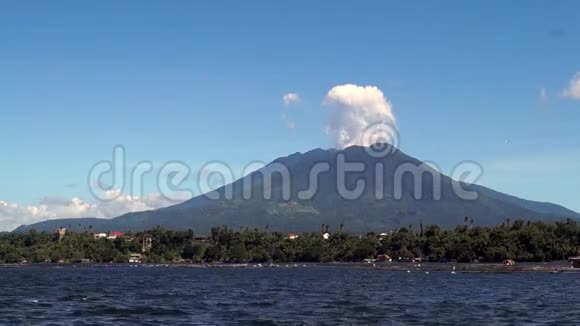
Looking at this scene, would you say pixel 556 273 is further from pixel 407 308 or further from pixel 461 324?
pixel 461 324

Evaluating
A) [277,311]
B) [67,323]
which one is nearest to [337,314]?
[277,311]

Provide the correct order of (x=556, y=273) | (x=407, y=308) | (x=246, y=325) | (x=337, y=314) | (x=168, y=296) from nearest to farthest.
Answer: (x=246, y=325)
(x=337, y=314)
(x=407, y=308)
(x=168, y=296)
(x=556, y=273)

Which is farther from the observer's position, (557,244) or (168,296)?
(557,244)

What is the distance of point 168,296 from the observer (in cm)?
7350

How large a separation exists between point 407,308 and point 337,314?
7.46 m

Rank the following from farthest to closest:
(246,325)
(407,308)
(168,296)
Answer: (168,296) < (407,308) < (246,325)

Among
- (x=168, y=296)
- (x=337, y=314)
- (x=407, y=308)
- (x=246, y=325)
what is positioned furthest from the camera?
(x=168, y=296)

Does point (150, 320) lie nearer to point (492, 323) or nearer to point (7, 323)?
point (7, 323)

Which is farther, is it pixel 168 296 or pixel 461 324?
pixel 168 296

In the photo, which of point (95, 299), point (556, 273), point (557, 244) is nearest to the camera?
point (95, 299)

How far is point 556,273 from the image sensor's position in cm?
13475

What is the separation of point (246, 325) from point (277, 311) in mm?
9095

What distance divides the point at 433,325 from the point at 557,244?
157 m

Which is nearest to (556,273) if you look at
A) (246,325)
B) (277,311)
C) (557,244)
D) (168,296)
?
(557,244)
